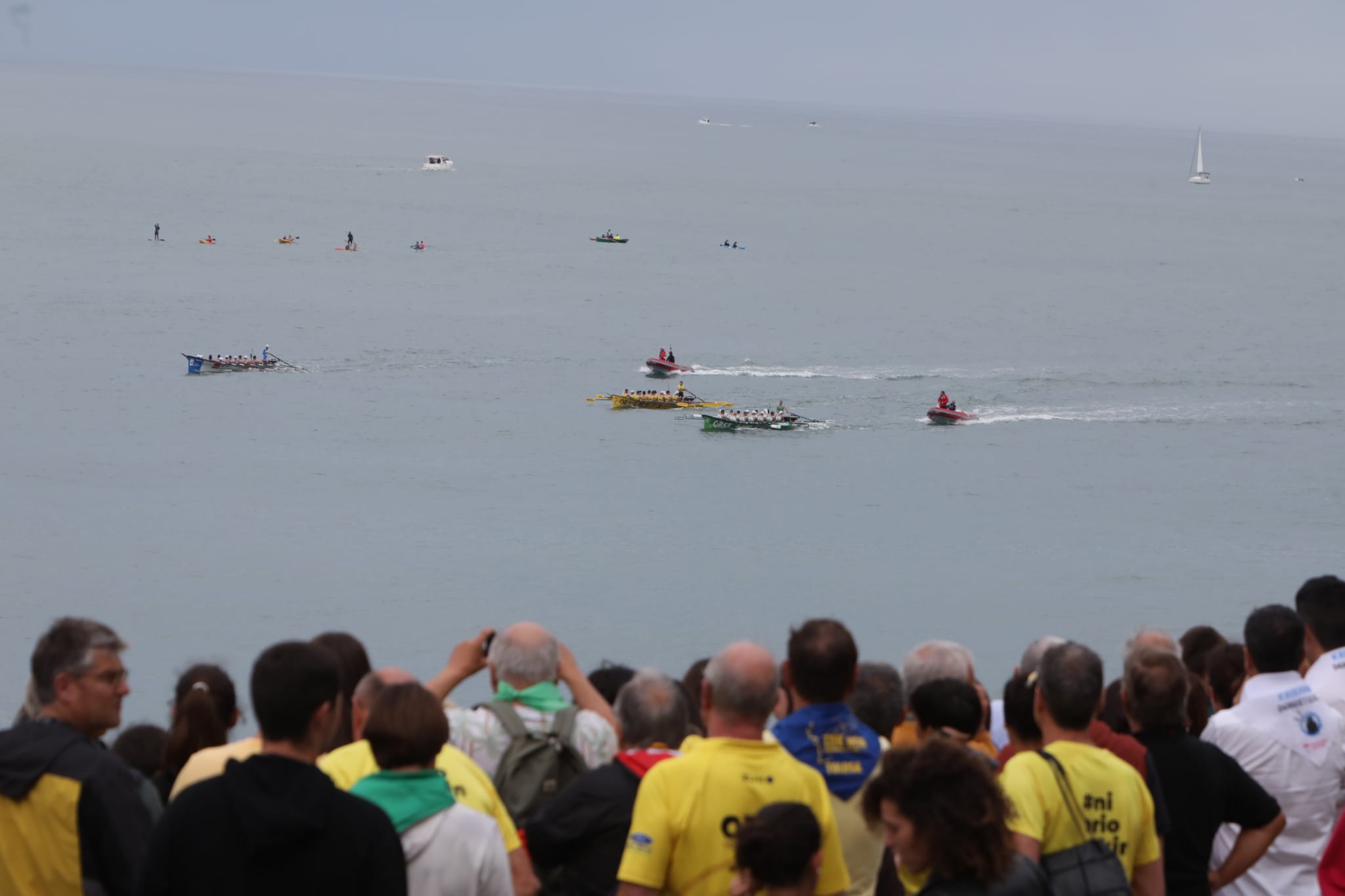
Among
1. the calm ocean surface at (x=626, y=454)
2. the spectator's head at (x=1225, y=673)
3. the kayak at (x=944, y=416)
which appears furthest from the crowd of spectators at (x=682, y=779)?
the kayak at (x=944, y=416)

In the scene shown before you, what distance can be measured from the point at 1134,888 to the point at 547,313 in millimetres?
85627

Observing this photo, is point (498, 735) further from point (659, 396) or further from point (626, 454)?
point (659, 396)

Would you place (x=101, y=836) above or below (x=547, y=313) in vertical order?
below

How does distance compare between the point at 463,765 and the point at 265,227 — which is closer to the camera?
the point at 463,765

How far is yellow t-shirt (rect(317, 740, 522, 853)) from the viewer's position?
215 inches

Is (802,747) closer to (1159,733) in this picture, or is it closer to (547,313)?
(1159,733)

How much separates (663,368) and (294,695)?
216ft

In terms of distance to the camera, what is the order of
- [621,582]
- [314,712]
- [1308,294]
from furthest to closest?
[1308,294] < [621,582] < [314,712]

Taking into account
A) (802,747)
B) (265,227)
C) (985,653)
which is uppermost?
(265,227)

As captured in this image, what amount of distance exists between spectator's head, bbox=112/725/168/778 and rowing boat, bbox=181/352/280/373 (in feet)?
209

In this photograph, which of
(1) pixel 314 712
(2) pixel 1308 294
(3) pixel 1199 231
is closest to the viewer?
(1) pixel 314 712

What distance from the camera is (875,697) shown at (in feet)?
22.3

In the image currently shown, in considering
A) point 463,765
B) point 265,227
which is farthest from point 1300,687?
point 265,227

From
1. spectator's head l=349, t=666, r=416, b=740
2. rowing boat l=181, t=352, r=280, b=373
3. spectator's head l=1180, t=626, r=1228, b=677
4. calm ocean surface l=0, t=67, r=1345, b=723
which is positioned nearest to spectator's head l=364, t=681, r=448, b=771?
spectator's head l=349, t=666, r=416, b=740
